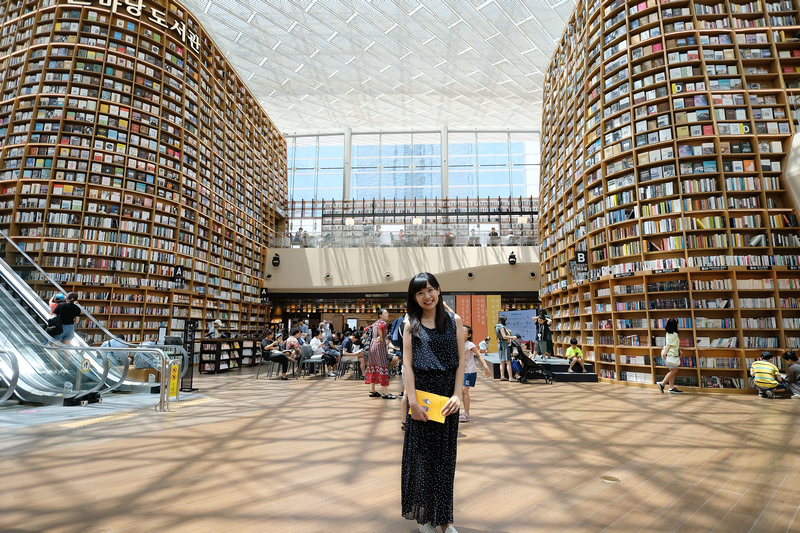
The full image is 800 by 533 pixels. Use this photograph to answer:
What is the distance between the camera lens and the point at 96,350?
4.79 meters

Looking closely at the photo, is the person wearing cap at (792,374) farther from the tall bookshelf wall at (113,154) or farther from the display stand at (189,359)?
the tall bookshelf wall at (113,154)

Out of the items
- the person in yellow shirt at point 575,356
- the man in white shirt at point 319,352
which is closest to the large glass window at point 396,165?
the man in white shirt at point 319,352

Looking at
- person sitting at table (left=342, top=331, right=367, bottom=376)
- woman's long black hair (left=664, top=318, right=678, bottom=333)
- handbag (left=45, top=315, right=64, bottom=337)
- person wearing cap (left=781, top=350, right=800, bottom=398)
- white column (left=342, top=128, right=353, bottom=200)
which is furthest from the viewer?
white column (left=342, top=128, right=353, bottom=200)

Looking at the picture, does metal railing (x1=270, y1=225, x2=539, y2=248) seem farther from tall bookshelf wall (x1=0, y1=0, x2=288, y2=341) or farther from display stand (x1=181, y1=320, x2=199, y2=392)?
display stand (x1=181, y1=320, x2=199, y2=392)

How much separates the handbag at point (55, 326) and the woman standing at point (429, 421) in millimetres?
5435

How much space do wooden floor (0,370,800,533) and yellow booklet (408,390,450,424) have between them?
2.05ft

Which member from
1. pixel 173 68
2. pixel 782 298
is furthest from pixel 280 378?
pixel 782 298

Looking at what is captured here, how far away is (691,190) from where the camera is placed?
6484 mm

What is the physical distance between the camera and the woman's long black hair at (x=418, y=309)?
174cm

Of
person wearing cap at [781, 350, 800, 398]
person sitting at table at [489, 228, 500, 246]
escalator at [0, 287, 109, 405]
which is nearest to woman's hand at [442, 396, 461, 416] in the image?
escalator at [0, 287, 109, 405]

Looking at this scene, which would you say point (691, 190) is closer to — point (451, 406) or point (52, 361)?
point (451, 406)

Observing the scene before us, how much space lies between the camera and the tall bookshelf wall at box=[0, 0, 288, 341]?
27.1 feet

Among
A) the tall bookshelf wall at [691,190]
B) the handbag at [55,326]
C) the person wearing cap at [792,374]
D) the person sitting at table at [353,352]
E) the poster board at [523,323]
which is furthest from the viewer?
the poster board at [523,323]

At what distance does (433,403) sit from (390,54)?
16477 millimetres
